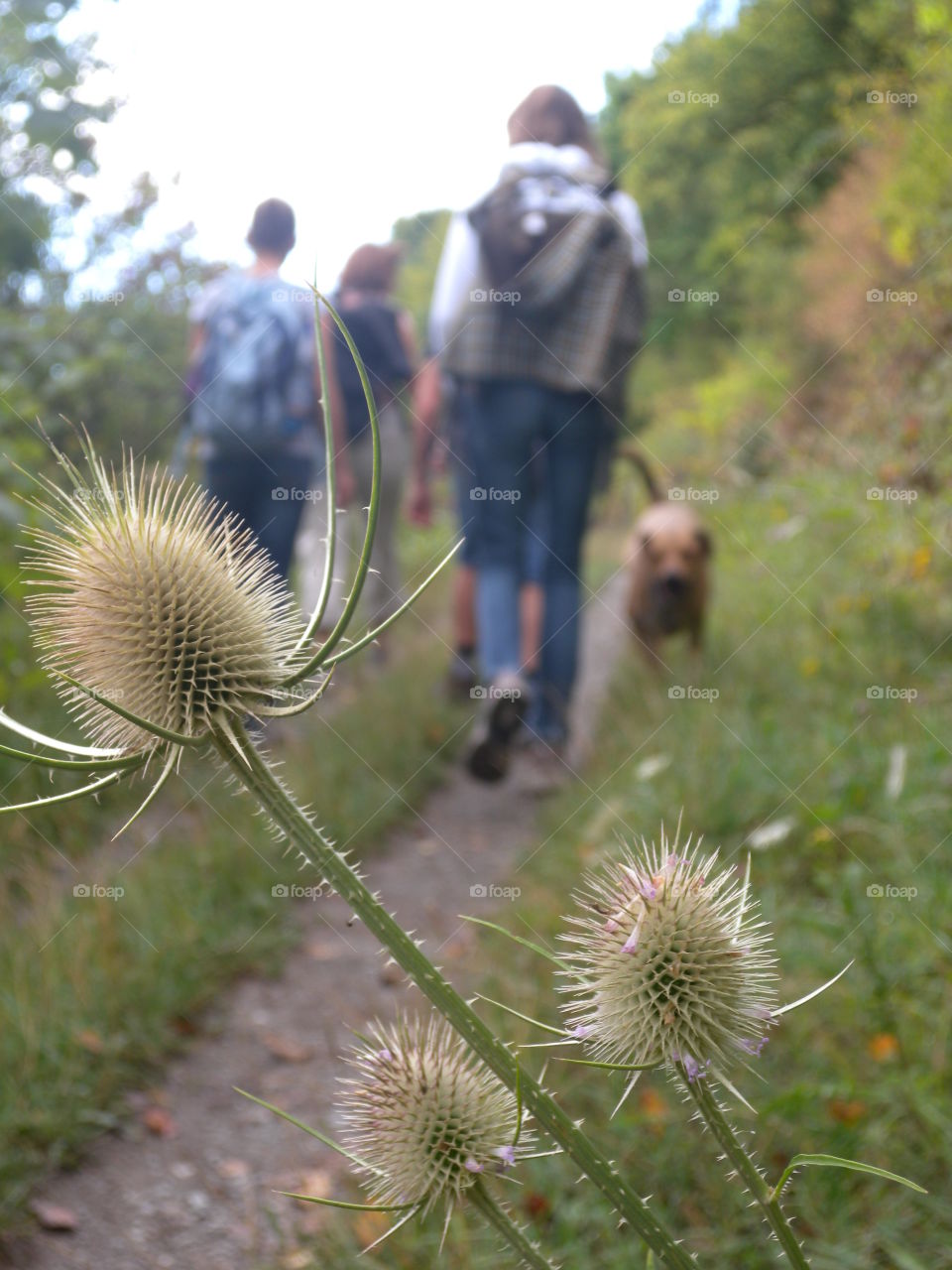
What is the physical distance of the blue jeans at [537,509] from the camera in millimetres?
4609

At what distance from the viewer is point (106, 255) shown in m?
5.83

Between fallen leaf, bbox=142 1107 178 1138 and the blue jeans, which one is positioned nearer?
fallen leaf, bbox=142 1107 178 1138

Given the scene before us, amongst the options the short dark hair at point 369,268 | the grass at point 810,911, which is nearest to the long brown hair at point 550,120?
the short dark hair at point 369,268

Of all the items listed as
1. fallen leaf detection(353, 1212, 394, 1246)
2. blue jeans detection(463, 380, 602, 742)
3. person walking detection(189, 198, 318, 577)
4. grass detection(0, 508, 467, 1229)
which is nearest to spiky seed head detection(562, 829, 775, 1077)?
grass detection(0, 508, 467, 1229)

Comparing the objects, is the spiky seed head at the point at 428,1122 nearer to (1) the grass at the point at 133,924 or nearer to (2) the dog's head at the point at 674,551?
(1) the grass at the point at 133,924

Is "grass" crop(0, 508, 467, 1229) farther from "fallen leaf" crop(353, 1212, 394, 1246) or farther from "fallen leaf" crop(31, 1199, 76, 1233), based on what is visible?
"fallen leaf" crop(353, 1212, 394, 1246)

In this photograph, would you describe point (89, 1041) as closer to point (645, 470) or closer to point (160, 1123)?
point (160, 1123)

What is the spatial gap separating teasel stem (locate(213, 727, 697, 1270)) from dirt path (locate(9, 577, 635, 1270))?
98 cm

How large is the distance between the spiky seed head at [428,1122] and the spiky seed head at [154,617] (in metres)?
0.38

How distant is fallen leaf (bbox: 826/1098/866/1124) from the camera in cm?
233

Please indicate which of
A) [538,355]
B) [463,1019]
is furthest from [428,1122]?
[538,355]

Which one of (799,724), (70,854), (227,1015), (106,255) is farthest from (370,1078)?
(106,255)

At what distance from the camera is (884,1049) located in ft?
8.18

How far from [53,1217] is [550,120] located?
13.9 feet
